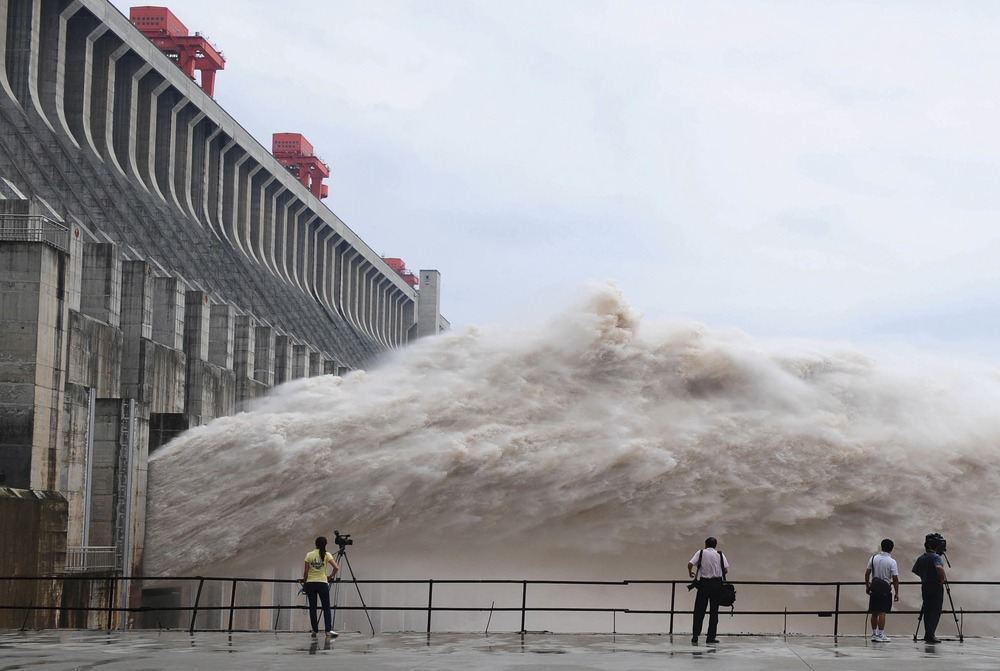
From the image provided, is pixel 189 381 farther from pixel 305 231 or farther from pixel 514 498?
pixel 305 231

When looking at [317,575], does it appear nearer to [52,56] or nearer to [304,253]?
[52,56]

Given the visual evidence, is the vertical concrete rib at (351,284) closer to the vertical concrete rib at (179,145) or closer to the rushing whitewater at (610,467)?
the vertical concrete rib at (179,145)

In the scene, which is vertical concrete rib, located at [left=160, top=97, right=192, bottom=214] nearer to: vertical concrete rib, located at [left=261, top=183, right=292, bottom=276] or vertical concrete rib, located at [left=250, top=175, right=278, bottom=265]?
vertical concrete rib, located at [left=250, top=175, right=278, bottom=265]

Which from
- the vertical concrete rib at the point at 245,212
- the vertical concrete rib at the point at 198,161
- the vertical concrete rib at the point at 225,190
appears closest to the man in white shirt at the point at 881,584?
the vertical concrete rib at the point at 198,161

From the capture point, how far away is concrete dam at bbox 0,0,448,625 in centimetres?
3562

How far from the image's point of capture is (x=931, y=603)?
82.4 feet

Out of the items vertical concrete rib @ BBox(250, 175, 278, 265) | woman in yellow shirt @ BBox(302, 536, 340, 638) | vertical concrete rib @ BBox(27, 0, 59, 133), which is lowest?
woman in yellow shirt @ BBox(302, 536, 340, 638)

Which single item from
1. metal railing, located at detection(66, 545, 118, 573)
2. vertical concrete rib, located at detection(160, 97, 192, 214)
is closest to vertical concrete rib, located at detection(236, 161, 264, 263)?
vertical concrete rib, located at detection(160, 97, 192, 214)

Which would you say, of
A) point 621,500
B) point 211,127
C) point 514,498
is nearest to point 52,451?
point 514,498

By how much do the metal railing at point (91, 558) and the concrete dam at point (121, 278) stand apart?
6 centimetres

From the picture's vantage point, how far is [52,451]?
36.6 m

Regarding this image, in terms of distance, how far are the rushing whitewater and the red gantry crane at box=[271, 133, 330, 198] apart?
78.2 m

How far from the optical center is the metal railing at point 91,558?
38312mm

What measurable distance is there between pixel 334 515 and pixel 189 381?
16714 millimetres
